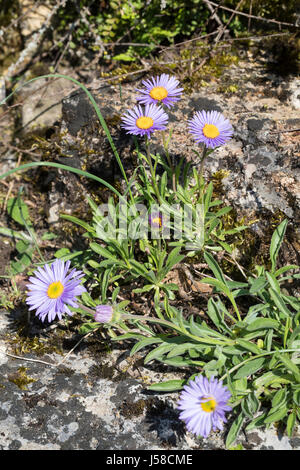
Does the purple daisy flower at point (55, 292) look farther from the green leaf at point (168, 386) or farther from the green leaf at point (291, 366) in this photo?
the green leaf at point (291, 366)

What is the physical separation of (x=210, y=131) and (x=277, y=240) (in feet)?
2.04

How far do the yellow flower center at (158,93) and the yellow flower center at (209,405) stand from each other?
1.41m

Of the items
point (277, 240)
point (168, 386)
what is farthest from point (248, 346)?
point (277, 240)

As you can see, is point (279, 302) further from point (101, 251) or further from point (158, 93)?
point (158, 93)

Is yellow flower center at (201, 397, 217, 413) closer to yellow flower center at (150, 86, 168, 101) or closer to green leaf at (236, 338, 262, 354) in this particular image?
green leaf at (236, 338, 262, 354)

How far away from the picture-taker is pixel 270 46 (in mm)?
3074

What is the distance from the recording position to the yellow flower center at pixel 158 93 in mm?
2266

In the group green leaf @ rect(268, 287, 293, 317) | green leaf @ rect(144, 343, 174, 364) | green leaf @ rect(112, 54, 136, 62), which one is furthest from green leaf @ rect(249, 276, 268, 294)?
green leaf @ rect(112, 54, 136, 62)

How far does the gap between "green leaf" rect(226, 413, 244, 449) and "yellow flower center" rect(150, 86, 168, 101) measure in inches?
58.7

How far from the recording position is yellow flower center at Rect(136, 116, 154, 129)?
220cm

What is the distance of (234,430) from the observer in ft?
5.90

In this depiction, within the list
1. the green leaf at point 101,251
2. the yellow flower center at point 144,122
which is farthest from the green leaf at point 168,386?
the yellow flower center at point 144,122
